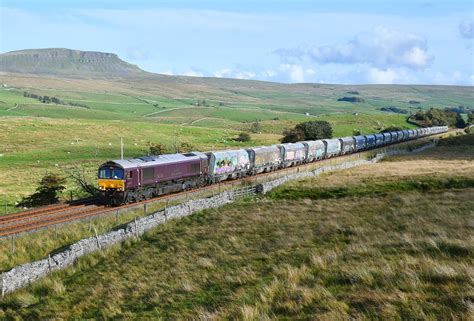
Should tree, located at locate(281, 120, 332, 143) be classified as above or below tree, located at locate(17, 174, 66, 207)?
above

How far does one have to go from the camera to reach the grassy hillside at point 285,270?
14.8m

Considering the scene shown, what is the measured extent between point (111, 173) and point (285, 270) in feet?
80.4

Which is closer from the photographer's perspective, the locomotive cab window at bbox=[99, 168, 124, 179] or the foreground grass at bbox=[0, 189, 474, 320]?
the foreground grass at bbox=[0, 189, 474, 320]

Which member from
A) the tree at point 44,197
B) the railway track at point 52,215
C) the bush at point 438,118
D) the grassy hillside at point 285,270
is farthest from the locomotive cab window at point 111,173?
the bush at point 438,118

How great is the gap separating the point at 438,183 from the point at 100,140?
3727 inches

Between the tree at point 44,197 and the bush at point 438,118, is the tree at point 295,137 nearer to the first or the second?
the tree at point 44,197

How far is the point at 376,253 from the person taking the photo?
784 inches

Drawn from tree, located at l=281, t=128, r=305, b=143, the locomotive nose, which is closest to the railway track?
the locomotive nose

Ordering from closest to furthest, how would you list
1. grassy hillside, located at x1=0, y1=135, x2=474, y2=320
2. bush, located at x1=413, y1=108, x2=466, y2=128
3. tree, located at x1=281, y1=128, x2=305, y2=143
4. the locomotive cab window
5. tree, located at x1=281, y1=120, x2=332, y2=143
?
grassy hillside, located at x1=0, y1=135, x2=474, y2=320 < the locomotive cab window < tree, located at x1=281, y1=128, x2=305, y2=143 < tree, located at x1=281, y1=120, x2=332, y2=143 < bush, located at x1=413, y1=108, x2=466, y2=128

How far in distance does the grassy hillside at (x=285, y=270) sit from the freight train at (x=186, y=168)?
8657mm

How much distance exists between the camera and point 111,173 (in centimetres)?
4050

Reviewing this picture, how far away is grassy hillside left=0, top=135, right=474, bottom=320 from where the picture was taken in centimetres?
1480

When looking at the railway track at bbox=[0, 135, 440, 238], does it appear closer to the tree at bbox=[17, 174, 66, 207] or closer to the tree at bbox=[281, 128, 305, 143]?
the tree at bbox=[17, 174, 66, 207]

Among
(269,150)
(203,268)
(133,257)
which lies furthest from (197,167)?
(203,268)
